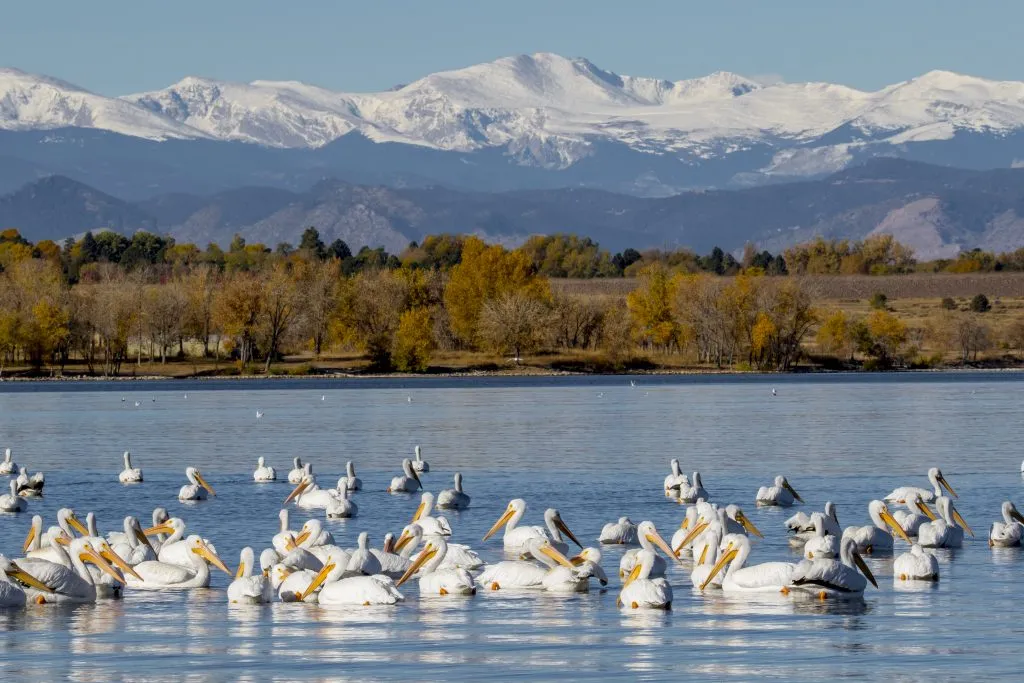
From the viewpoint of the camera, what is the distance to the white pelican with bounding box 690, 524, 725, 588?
1841cm

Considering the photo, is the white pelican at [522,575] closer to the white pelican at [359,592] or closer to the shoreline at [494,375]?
the white pelican at [359,592]

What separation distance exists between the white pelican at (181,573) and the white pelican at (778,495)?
10.00m

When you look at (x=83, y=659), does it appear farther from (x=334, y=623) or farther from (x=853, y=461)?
(x=853, y=461)

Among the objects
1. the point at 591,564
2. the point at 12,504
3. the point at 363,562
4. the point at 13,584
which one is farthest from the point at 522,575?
the point at 12,504

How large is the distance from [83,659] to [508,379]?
3312 inches

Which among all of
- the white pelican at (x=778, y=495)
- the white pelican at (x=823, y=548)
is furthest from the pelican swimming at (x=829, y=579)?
the white pelican at (x=778, y=495)

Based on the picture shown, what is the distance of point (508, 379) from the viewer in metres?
99.1

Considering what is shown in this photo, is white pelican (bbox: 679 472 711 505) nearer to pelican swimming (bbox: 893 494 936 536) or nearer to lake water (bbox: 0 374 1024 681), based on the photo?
lake water (bbox: 0 374 1024 681)

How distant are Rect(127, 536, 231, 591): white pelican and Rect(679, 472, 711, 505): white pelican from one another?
371 inches

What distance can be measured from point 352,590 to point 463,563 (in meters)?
2.24

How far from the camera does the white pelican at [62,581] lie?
17.9 metres

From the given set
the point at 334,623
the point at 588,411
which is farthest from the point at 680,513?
the point at 588,411

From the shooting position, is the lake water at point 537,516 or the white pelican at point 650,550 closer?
the lake water at point 537,516

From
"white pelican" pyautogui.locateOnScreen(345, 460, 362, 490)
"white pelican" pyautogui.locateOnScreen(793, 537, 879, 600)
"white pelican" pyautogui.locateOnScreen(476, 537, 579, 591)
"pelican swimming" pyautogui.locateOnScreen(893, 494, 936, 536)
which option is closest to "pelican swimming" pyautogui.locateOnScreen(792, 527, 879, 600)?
"white pelican" pyautogui.locateOnScreen(793, 537, 879, 600)
